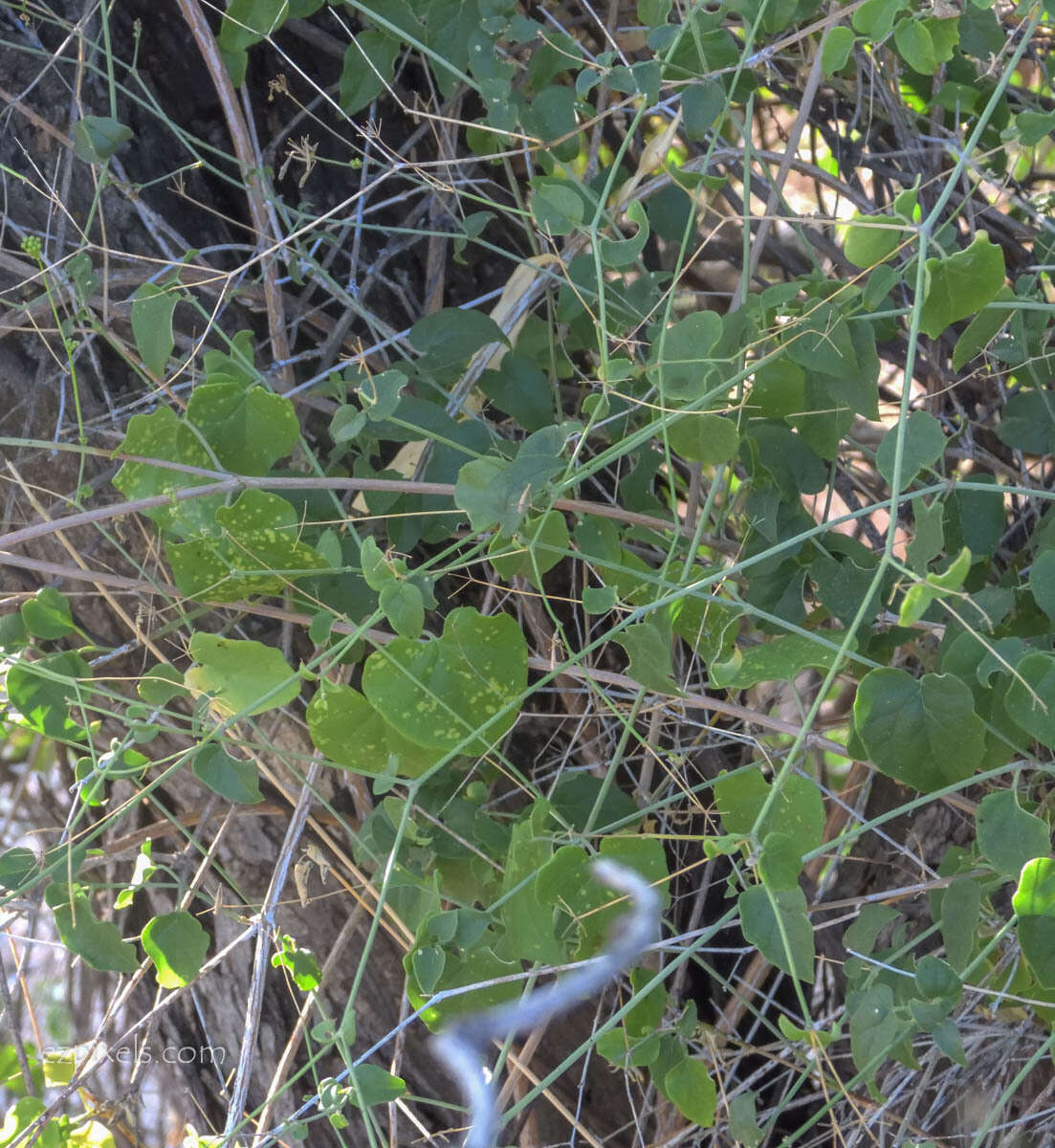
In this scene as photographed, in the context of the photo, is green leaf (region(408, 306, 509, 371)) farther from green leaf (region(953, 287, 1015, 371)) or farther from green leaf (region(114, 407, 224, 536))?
green leaf (region(953, 287, 1015, 371))

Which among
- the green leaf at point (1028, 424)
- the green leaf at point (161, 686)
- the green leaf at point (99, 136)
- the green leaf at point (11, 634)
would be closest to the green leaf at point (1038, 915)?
the green leaf at point (1028, 424)

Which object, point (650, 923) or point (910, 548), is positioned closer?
point (910, 548)

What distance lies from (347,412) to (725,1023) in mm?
671

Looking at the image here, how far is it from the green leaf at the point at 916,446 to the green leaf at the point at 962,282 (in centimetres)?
6

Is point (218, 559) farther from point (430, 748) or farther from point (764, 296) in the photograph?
point (764, 296)

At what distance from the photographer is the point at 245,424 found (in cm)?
77

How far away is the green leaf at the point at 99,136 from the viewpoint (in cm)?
85

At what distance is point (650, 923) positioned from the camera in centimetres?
74

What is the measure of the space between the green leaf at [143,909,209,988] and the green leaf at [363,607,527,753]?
0.72 ft

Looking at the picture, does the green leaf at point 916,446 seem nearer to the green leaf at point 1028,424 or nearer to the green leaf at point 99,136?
the green leaf at point 1028,424

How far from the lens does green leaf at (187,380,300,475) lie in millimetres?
762

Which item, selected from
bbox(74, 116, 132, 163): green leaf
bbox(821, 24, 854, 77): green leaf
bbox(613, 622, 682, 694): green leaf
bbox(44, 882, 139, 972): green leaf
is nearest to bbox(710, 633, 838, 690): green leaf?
bbox(613, 622, 682, 694): green leaf

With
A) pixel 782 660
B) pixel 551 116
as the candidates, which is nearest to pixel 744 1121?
pixel 782 660

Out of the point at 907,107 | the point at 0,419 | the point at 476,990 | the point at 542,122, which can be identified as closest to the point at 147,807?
the point at 0,419
